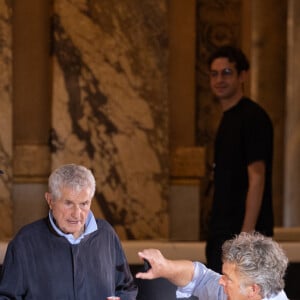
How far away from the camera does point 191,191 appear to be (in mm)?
7465

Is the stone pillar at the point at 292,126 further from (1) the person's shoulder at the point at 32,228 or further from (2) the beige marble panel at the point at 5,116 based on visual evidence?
(1) the person's shoulder at the point at 32,228

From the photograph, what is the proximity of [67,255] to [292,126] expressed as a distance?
4.22 metres

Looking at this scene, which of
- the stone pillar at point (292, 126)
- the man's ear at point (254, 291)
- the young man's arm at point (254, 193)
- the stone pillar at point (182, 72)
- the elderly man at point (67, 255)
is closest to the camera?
the man's ear at point (254, 291)

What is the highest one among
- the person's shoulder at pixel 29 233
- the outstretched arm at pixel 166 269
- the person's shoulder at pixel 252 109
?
the person's shoulder at pixel 252 109

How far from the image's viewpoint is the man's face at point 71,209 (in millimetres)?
4113

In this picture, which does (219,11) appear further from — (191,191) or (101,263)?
(101,263)

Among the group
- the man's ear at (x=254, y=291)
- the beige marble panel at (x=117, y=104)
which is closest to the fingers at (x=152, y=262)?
the man's ear at (x=254, y=291)

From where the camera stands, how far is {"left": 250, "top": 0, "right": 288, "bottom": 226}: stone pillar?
807cm

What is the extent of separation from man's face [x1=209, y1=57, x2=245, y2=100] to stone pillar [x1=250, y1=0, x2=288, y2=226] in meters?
3.01

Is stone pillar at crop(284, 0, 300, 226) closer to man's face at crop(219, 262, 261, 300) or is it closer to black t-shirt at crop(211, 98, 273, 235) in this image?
black t-shirt at crop(211, 98, 273, 235)

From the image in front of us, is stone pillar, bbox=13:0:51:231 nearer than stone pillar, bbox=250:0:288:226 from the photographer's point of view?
Yes

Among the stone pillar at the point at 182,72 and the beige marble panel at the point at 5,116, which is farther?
the stone pillar at the point at 182,72

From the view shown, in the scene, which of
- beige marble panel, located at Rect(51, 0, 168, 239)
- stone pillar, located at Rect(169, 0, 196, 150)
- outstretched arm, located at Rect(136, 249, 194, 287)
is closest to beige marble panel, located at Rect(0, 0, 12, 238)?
beige marble panel, located at Rect(51, 0, 168, 239)

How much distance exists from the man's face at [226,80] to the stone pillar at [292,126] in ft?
9.59
